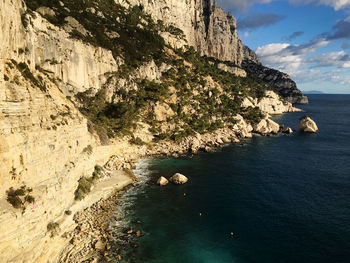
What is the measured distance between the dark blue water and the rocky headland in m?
7.35

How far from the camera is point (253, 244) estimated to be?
30.7m

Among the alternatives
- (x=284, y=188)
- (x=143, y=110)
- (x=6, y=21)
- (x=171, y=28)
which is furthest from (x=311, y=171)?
(x=171, y=28)

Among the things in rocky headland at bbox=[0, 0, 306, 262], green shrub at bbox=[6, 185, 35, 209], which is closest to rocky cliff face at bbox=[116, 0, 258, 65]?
rocky headland at bbox=[0, 0, 306, 262]

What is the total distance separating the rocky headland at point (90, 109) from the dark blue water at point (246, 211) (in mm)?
7349

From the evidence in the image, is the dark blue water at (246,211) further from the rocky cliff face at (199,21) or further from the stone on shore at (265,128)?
the rocky cliff face at (199,21)

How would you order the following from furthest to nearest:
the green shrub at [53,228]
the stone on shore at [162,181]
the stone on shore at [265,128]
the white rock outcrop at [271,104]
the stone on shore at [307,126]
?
the white rock outcrop at [271,104] < the stone on shore at [307,126] < the stone on shore at [265,128] < the stone on shore at [162,181] < the green shrub at [53,228]

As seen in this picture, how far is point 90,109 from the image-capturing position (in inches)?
2719

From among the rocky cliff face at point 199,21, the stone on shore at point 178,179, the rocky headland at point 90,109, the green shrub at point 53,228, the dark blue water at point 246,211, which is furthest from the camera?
the rocky cliff face at point 199,21

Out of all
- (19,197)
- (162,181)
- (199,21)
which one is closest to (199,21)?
(199,21)

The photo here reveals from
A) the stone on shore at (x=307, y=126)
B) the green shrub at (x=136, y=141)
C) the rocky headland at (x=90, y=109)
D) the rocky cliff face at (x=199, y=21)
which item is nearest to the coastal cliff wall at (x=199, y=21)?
the rocky cliff face at (x=199, y=21)

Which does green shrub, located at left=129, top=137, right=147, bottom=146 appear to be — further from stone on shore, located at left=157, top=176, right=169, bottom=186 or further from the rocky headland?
stone on shore, located at left=157, top=176, right=169, bottom=186

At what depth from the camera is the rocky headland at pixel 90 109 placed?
79.3 ft

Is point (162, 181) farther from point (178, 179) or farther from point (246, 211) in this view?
point (246, 211)

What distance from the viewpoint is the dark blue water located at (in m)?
29.2
